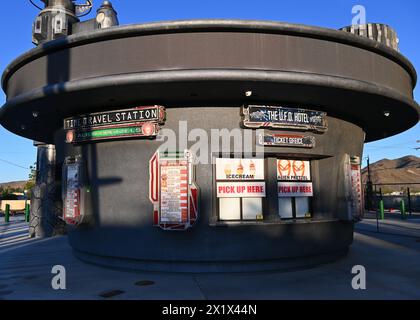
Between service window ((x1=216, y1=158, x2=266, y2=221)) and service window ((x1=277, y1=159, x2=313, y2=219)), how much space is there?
66cm

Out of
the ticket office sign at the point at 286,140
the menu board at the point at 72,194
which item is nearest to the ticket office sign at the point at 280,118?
the ticket office sign at the point at 286,140

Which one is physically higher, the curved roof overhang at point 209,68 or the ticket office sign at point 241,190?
the curved roof overhang at point 209,68

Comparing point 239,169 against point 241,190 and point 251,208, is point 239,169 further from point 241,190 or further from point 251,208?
point 251,208

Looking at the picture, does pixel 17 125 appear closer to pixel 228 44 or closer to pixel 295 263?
pixel 228 44

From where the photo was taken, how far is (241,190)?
30.7 ft

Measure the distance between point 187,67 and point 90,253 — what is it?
20.0 ft

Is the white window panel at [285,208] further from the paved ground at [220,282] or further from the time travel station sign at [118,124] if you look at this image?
the time travel station sign at [118,124]

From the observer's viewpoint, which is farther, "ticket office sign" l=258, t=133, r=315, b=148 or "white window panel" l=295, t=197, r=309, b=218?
"white window panel" l=295, t=197, r=309, b=218

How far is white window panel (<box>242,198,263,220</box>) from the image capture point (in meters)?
9.40

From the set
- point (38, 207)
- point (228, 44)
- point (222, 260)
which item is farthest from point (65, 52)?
point (38, 207)

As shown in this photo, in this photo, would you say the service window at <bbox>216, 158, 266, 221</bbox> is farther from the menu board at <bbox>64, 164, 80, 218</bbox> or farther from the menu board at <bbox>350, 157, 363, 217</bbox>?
the menu board at <bbox>64, 164, 80, 218</bbox>

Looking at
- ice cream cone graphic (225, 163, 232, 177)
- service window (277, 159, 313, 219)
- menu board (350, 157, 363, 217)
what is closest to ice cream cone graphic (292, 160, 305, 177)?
service window (277, 159, 313, 219)

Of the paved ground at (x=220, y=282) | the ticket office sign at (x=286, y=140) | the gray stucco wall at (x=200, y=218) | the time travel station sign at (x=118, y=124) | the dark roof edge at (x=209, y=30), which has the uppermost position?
the dark roof edge at (x=209, y=30)

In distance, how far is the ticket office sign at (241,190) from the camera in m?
9.26
